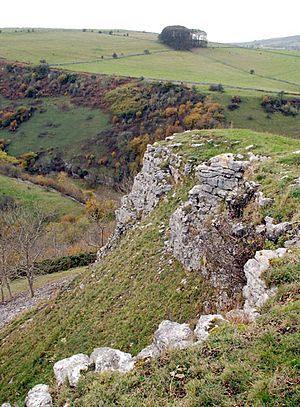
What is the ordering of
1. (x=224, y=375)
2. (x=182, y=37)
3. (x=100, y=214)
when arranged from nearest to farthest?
1. (x=224, y=375)
2. (x=100, y=214)
3. (x=182, y=37)

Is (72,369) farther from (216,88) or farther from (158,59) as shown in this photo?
(158,59)

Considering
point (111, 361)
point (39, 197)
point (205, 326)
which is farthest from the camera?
point (39, 197)

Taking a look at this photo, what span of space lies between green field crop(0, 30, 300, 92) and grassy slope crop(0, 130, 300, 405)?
327ft

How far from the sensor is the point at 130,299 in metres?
20.5

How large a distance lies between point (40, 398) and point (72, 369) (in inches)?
46.6

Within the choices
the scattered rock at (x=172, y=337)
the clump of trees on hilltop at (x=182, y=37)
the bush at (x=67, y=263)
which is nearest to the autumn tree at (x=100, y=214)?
the bush at (x=67, y=263)

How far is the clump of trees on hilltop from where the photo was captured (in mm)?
177125

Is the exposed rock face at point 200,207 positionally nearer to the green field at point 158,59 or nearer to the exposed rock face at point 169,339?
the exposed rock face at point 169,339

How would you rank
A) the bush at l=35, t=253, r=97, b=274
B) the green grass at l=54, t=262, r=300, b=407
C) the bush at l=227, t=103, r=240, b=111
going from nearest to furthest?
1. the green grass at l=54, t=262, r=300, b=407
2. the bush at l=35, t=253, r=97, b=274
3. the bush at l=227, t=103, r=240, b=111

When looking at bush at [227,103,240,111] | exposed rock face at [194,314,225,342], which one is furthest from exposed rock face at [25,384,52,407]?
bush at [227,103,240,111]

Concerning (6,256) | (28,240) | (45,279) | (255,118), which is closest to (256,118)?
(255,118)

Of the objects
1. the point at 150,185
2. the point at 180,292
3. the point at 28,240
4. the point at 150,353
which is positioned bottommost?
the point at 28,240

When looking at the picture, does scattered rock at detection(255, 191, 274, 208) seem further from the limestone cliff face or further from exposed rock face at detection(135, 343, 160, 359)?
exposed rock face at detection(135, 343, 160, 359)

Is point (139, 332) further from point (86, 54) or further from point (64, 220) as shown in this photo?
point (86, 54)
